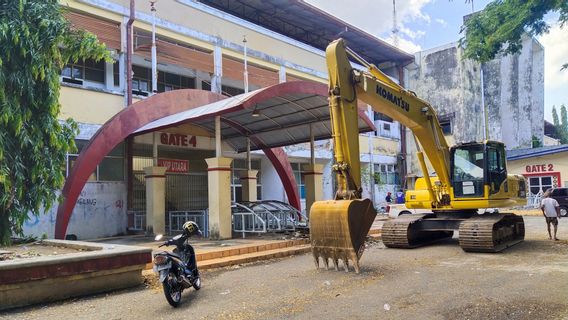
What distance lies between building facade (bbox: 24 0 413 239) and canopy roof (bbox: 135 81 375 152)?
161 cm

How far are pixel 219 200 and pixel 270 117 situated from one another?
4186mm

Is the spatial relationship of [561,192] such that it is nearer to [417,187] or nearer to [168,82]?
[417,187]

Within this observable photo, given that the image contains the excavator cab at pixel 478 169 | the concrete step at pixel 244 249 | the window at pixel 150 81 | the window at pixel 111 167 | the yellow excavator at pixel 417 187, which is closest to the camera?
the yellow excavator at pixel 417 187

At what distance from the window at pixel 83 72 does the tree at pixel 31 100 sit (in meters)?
7.05

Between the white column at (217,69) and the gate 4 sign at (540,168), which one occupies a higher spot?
the white column at (217,69)

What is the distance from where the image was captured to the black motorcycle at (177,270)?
6.82 metres

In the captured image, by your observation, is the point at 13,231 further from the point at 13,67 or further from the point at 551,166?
the point at 551,166

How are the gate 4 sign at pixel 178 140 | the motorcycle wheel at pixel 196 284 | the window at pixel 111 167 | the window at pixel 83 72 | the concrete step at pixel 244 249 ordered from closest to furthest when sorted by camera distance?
the motorcycle wheel at pixel 196 284
the concrete step at pixel 244 249
the window at pixel 83 72
the window at pixel 111 167
the gate 4 sign at pixel 178 140

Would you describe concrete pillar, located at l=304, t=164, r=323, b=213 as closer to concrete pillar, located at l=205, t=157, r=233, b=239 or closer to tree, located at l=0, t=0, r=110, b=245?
concrete pillar, located at l=205, t=157, r=233, b=239

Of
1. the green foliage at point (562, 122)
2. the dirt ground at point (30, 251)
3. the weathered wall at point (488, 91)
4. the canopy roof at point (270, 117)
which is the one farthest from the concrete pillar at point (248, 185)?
the green foliage at point (562, 122)

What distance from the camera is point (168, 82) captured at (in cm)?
2077

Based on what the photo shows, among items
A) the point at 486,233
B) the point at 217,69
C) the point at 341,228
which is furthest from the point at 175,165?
the point at 486,233

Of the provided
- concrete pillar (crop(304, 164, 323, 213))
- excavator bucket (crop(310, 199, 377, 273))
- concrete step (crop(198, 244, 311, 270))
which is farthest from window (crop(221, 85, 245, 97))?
excavator bucket (crop(310, 199, 377, 273))

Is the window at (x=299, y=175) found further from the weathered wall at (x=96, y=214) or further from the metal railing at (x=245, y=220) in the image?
the metal railing at (x=245, y=220)
